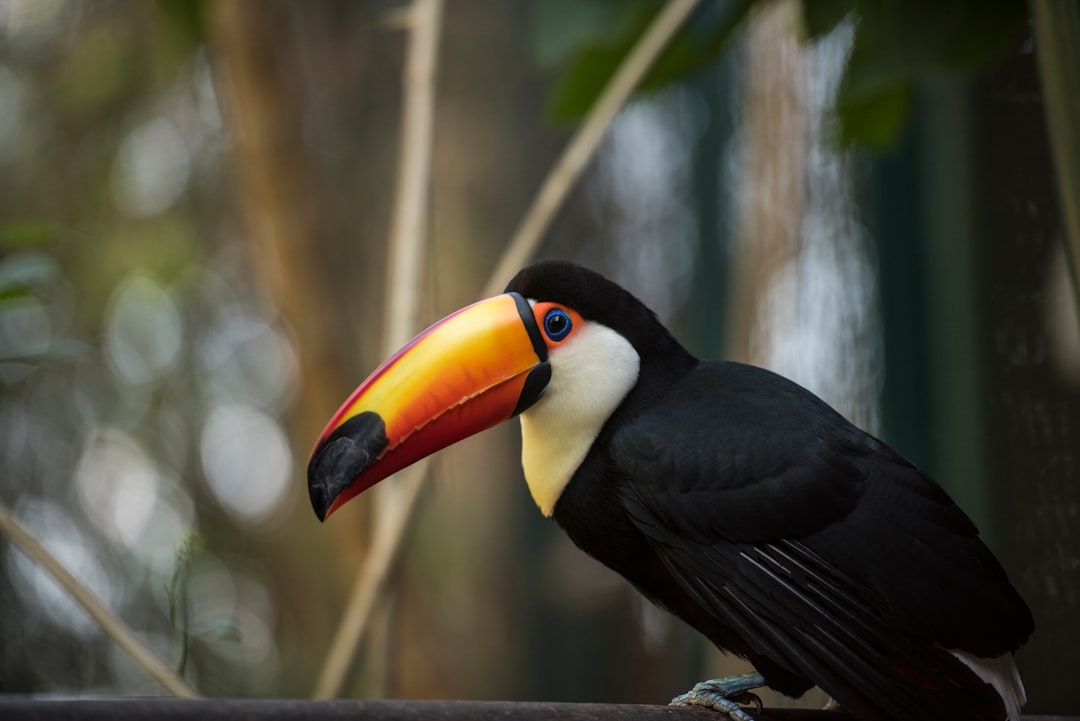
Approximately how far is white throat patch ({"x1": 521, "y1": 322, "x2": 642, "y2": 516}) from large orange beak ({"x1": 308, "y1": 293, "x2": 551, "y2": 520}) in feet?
0.10

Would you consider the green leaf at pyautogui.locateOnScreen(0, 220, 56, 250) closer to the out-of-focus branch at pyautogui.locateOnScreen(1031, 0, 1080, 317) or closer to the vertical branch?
the out-of-focus branch at pyautogui.locateOnScreen(1031, 0, 1080, 317)

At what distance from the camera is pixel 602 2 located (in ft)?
7.70

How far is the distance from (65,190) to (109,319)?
0.48m

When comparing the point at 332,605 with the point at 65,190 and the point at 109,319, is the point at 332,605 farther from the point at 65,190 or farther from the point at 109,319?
the point at 65,190

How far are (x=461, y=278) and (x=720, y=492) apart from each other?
2547mm

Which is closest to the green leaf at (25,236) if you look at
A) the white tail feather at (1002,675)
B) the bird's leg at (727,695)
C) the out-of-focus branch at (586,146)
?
the out-of-focus branch at (586,146)

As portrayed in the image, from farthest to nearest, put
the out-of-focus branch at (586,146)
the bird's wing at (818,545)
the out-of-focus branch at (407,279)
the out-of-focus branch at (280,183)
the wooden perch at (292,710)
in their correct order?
the out-of-focus branch at (280,183) → the out-of-focus branch at (586,146) → the out-of-focus branch at (407,279) → the bird's wing at (818,545) → the wooden perch at (292,710)

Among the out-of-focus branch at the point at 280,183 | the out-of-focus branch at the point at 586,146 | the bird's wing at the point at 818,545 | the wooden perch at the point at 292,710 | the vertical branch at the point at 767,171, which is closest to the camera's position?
the wooden perch at the point at 292,710

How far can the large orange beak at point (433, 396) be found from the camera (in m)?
1.43

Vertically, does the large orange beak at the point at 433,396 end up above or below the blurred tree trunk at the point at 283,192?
below

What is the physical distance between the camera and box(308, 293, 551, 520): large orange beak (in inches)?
56.2

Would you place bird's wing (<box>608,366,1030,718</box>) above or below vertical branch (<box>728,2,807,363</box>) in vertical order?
below

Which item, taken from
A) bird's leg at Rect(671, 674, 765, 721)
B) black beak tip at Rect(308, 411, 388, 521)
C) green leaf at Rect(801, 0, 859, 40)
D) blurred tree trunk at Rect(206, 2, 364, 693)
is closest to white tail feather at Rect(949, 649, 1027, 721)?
bird's leg at Rect(671, 674, 765, 721)

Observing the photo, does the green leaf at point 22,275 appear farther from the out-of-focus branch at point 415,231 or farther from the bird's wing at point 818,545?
the bird's wing at point 818,545
